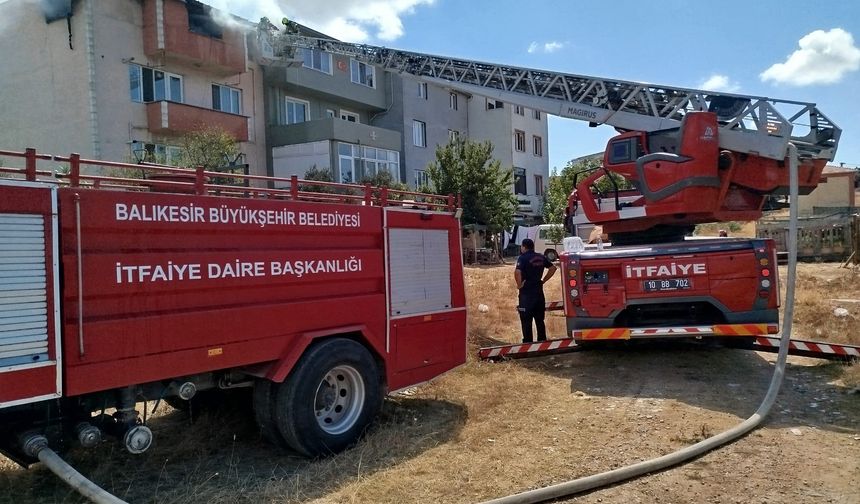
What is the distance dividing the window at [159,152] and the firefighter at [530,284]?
11.1 m

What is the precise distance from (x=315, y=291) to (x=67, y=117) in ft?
61.4

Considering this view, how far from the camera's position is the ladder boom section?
7.54 meters

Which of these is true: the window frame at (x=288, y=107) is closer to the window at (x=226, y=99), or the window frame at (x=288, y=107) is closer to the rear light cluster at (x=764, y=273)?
the window at (x=226, y=99)

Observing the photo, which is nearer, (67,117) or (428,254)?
(428,254)

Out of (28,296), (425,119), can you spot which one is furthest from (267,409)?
(425,119)

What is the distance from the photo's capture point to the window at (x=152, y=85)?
2103 centimetres

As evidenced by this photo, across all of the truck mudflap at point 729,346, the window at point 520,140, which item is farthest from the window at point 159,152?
the window at point 520,140

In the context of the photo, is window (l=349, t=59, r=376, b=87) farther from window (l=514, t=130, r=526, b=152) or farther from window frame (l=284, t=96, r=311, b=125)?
window (l=514, t=130, r=526, b=152)

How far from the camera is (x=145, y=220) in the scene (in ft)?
14.0

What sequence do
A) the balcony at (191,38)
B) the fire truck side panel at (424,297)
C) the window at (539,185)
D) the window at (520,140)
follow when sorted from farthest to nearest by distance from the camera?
the window at (539,185) < the window at (520,140) < the balcony at (191,38) < the fire truck side panel at (424,297)

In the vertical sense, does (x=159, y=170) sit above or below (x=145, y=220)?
above

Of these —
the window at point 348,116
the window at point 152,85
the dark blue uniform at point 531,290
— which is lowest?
the dark blue uniform at point 531,290

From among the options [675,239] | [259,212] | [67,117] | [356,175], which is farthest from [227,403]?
[356,175]

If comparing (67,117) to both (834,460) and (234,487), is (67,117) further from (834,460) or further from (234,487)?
(834,460)
